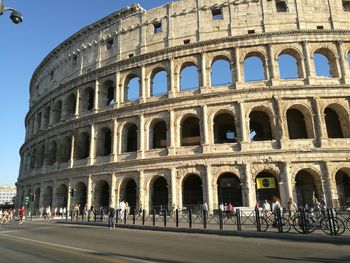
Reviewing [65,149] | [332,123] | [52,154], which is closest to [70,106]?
[65,149]

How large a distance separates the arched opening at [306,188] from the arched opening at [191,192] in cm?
706

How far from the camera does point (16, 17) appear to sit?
7074 mm

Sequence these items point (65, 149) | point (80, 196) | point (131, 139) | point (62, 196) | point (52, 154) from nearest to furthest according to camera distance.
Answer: point (80, 196) < point (131, 139) < point (62, 196) < point (65, 149) < point (52, 154)

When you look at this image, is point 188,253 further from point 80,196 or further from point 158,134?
point 80,196

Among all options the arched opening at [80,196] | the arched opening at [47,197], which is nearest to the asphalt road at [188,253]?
the arched opening at [80,196]

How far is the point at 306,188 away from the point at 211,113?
861cm

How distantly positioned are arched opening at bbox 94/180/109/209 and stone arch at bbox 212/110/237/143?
34.7ft

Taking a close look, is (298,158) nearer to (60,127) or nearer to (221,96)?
(221,96)

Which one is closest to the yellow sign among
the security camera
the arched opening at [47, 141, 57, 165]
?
the security camera

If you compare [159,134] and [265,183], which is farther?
[159,134]

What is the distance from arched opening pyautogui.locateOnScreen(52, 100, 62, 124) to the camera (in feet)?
101

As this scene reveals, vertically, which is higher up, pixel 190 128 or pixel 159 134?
pixel 190 128

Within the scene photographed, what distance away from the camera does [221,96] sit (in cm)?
2139

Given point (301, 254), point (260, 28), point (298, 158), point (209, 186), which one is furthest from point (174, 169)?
point (301, 254)
